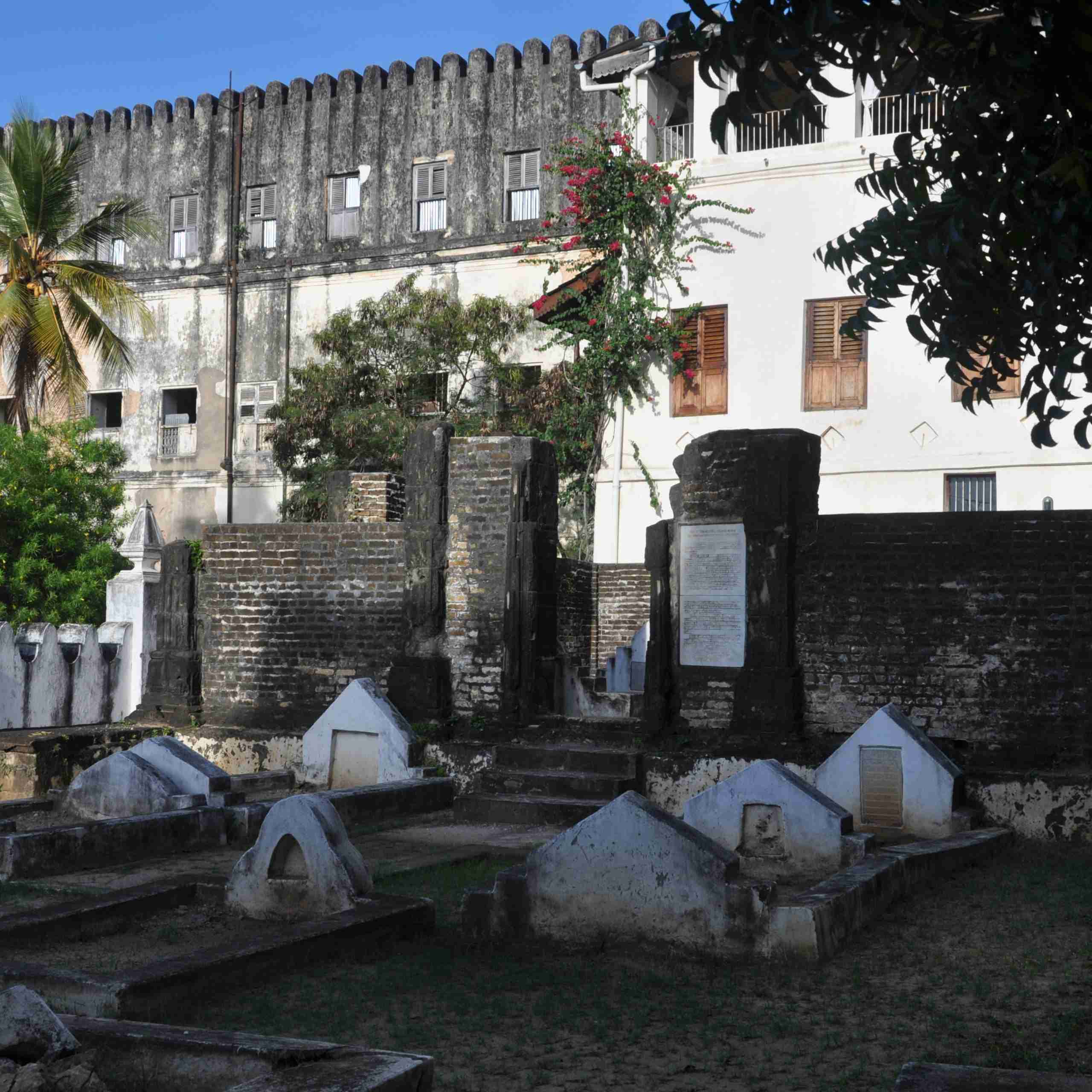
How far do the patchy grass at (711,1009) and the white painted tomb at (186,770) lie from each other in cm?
350

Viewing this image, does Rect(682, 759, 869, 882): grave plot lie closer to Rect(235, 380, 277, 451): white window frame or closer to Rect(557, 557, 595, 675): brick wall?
Rect(557, 557, 595, 675): brick wall

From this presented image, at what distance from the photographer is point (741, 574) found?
10875 mm

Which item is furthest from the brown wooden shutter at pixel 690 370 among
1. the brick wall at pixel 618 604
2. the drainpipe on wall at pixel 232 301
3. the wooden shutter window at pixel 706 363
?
the drainpipe on wall at pixel 232 301

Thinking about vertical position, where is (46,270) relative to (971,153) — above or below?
above

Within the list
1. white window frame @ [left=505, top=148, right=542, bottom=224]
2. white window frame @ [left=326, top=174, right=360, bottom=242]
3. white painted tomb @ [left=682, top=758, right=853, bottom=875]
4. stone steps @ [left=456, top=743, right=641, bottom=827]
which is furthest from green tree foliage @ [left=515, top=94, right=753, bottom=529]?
white painted tomb @ [left=682, top=758, right=853, bottom=875]

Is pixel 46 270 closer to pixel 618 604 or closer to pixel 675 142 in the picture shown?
pixel 675 142

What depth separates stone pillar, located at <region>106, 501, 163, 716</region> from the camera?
1573 cm

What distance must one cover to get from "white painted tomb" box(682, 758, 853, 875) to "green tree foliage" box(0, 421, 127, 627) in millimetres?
14363

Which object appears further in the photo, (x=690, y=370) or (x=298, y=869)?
(x=690, y=370)

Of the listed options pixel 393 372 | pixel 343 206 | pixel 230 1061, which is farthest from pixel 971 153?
pixel 343 206

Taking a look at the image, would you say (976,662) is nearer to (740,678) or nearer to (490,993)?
(740,678)

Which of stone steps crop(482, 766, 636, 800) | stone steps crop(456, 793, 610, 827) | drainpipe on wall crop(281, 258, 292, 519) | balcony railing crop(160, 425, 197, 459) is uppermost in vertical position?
drainpipe on wall crop(281, 258, 292, 519)

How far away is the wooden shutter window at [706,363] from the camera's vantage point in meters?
19.8

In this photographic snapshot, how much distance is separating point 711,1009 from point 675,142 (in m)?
17.8
